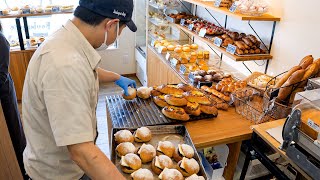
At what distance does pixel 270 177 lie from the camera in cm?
174

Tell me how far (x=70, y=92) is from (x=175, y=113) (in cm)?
77

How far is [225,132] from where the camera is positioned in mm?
1509

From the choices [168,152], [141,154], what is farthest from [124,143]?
[168,152]

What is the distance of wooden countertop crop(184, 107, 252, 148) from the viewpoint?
144 centimetres

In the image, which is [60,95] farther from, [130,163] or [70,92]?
[130,163]

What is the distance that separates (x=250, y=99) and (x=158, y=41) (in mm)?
1967

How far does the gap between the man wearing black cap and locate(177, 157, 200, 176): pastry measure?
Answer: 0.32 metres

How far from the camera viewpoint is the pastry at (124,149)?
119 centimetres

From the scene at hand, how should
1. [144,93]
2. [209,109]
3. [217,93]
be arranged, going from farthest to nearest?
[217,93]
[144,93]
[209,109]

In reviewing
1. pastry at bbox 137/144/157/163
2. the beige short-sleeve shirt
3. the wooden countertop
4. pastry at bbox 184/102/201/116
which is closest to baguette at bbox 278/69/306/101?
the wooden countertop

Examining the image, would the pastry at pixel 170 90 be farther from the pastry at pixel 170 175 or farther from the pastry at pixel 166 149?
the pastry at pixel 170 175

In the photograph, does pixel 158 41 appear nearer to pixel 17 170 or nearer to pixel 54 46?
pixel 17 170

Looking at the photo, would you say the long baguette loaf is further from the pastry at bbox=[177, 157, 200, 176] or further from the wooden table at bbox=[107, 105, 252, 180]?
the pastry at bbox=[177, 157, 200, 176]

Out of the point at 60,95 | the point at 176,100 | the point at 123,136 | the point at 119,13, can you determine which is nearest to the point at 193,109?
the point at 176,100
